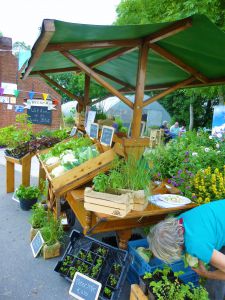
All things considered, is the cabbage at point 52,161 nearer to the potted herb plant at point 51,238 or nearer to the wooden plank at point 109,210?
the potted herb plant at point 51,238

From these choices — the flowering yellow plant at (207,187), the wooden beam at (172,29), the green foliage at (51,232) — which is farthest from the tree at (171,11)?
the green foliage at (51,232)

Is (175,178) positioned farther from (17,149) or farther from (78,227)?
(17,149)

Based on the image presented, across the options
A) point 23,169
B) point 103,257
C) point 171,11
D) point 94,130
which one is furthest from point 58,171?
point 171,11

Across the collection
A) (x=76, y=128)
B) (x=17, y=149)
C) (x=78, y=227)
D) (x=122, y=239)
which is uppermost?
(x=76, y=128)

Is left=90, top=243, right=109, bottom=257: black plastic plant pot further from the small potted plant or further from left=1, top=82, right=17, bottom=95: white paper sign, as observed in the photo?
left=1, top=82, right=17, bottom=95: white paper sign

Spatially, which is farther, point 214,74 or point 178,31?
point 214,74

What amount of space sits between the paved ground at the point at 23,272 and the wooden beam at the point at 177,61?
2.48m

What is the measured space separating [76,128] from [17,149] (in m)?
1.25

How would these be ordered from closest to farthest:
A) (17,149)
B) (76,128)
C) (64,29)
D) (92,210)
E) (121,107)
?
1. (64,29)
2. (92,210)
3. (76,128)
4. (17,149)
5. (121,107)

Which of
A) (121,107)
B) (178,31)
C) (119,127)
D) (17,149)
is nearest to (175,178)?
(119,127)

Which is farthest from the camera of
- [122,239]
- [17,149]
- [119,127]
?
[17,149]

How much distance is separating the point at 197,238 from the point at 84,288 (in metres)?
1.17

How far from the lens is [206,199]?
2.46 m

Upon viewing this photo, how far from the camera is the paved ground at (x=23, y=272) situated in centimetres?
232
